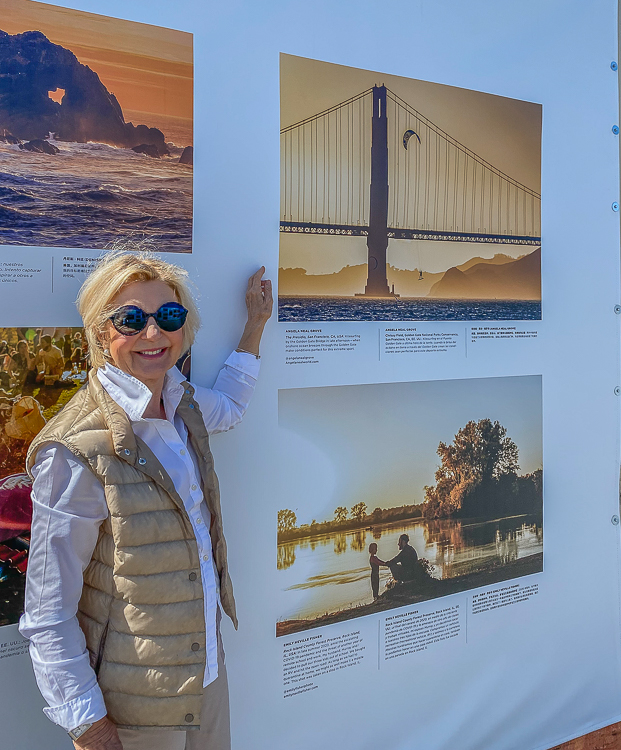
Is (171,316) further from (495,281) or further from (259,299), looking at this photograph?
(495,281)

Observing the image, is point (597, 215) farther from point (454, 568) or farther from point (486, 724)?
point (486, 724)

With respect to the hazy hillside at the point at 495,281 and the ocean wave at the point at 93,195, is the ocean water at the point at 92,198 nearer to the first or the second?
the ocean wave at the point at 93,195

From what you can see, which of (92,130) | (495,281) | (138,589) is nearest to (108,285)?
(92,130)

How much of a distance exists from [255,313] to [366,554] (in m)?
0.92

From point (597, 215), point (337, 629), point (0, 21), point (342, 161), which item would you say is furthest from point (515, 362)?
point (0, 21)

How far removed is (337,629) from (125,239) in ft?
4.62

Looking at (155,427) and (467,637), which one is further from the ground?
(155,427)

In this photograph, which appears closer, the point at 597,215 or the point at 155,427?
the point at 155,427

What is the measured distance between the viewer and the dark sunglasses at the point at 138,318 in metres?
1.44

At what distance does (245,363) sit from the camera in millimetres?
1935

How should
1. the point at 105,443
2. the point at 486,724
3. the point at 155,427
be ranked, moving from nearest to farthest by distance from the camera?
the point at 105,443, the point at 155,427, the point at 486,724

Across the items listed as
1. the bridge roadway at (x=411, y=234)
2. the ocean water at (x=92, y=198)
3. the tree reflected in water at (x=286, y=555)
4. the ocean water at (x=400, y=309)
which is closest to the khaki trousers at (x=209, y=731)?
the tree reflected in water at (x=286, y=555)

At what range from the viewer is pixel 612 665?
2.91 meters

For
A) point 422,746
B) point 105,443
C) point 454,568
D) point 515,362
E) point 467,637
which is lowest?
point 422,746
